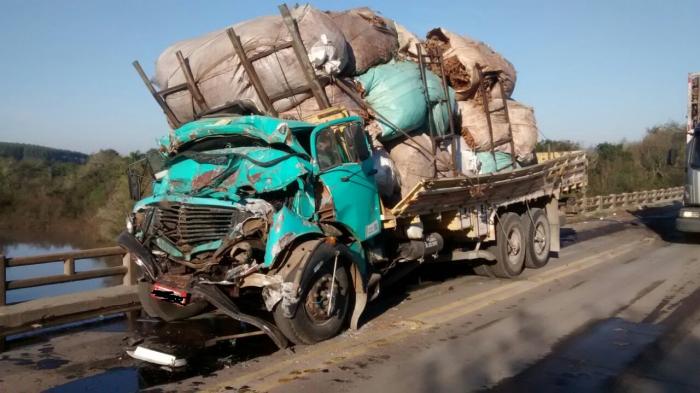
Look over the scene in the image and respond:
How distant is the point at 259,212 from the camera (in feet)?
18.4

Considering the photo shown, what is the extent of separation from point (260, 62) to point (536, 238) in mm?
6403

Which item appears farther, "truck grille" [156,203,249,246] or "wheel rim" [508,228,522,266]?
"wheel rim" [508,228,522,266]

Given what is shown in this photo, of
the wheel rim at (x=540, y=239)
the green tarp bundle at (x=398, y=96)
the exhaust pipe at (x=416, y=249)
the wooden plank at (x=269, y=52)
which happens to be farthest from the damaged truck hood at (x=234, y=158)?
the wheel rim at (x=540, y=239)

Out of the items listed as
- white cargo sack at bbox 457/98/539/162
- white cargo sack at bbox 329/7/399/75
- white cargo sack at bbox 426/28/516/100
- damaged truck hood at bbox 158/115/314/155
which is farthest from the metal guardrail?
damaged truck hood at bbox 158/115/314/155

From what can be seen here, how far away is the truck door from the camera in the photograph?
646 cm

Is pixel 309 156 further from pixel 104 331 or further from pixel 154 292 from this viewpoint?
pixel 104 331

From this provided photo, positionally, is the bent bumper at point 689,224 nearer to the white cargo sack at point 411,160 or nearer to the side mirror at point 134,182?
the white cargo sack at point 411,160

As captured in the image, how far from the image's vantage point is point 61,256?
27.1ft

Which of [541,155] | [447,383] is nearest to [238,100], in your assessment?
[447,383]

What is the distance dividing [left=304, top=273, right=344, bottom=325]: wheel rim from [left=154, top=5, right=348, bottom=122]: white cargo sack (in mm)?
2535

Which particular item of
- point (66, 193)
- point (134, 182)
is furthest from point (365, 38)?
point (66, 193)

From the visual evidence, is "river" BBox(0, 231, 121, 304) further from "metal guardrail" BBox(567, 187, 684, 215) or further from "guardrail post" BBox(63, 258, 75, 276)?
"metal guardrail" BBox(567, 187, 684, 215)

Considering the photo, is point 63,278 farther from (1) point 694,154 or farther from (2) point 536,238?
(1) point 694,154

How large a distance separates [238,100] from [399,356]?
3.40 meters
